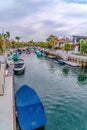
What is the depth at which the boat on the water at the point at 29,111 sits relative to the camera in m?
14.4

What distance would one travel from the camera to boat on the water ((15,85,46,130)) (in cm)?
1438

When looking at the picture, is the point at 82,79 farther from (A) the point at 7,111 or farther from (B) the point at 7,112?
(B) the point at 7,112

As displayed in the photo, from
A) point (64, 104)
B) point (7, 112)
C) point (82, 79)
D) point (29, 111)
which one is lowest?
point (82, 79)

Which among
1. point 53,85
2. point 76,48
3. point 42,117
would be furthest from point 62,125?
point 76,48

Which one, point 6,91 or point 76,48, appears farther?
point 76,48

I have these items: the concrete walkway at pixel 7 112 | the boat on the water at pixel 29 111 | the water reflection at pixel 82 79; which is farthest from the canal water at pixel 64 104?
the concrete walkway at pixel 7 112

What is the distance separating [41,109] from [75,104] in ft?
22.5

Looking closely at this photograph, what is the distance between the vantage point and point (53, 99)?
22688 millimetres

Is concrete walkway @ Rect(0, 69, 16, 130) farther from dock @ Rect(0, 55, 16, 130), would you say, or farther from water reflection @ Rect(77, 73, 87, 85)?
water reflection @ Rect(77, 73, 87, 85)

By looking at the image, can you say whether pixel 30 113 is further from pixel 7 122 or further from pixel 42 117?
pixel 7 122

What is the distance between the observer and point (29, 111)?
14977mm

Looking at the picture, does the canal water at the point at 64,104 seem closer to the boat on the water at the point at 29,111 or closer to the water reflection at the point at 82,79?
the boat on the water at the point at 29,111

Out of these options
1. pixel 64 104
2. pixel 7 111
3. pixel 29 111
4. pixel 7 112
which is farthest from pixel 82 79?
pixel 7 112

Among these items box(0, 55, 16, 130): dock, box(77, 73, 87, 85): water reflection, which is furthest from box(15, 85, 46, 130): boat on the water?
box(77, 73, 87, 85): water reflection
